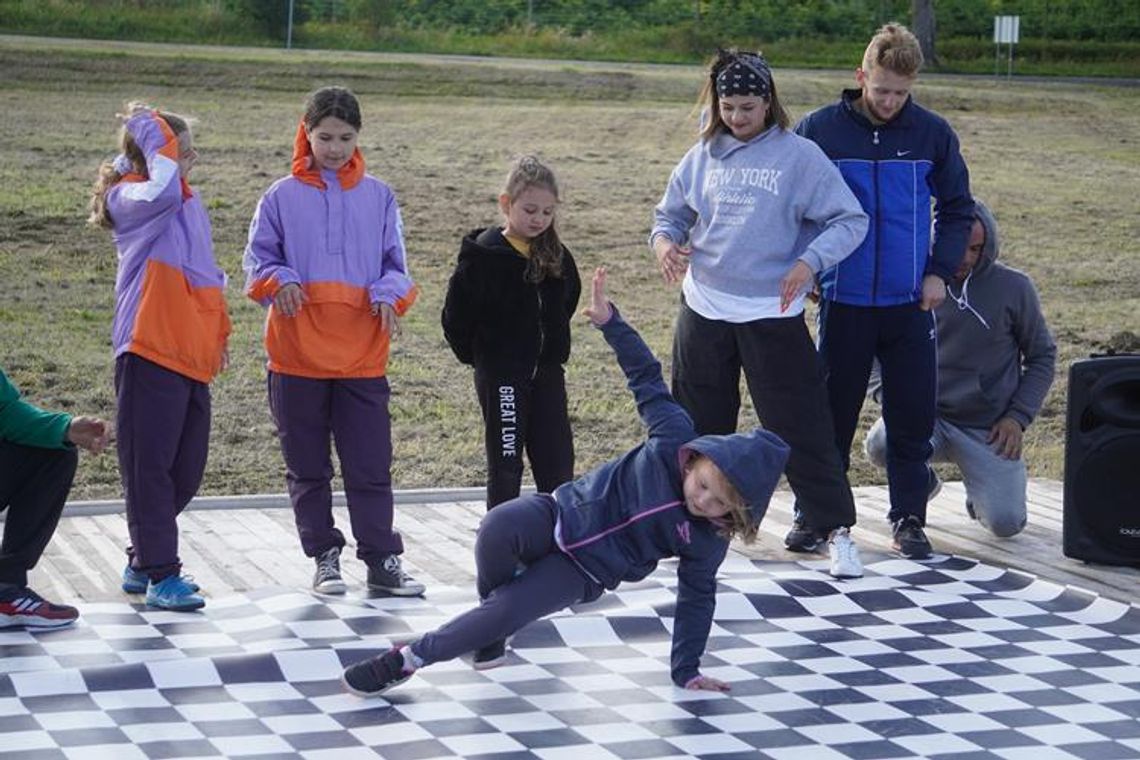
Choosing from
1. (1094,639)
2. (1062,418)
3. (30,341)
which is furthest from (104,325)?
(1094,639)

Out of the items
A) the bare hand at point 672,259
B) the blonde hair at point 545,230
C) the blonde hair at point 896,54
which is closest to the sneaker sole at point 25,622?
the blonde hair at point 545,230

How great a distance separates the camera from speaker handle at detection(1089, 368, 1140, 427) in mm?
5820

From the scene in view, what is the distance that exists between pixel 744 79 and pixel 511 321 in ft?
3.19

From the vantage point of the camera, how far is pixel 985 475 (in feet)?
20.6

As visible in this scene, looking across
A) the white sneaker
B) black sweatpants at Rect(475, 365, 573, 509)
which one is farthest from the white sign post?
black sweatpants at Rect(475, 365, 573, 509)

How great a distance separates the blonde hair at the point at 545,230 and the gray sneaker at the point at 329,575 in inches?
37.4

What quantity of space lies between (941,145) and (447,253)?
7064 millimetres

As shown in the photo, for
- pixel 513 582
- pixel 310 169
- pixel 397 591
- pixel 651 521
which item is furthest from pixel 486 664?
pixel 310 169

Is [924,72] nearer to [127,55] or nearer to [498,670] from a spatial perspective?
[127,55]

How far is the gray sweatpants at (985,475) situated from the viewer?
620 centimetres

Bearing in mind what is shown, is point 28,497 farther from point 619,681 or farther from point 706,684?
point 706,684

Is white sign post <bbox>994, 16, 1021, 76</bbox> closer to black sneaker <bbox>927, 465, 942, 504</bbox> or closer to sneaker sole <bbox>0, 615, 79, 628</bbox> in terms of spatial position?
black sneaker <bbox>927, 465, 942, 504</bbox>

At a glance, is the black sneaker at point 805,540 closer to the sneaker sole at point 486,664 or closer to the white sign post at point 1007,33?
the sneaker sole at point 486,664

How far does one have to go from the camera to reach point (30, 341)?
9742 mm
